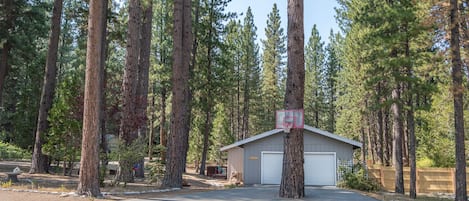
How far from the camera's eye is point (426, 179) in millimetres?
19078

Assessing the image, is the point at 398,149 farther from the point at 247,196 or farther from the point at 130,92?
the point at 130,92

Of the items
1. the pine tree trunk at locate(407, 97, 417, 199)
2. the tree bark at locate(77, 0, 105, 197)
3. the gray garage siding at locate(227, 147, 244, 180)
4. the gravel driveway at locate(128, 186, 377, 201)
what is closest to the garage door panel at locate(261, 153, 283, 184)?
the gray garage siding at locate(227, 147, 244, 180)

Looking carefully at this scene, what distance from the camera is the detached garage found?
1970 cm

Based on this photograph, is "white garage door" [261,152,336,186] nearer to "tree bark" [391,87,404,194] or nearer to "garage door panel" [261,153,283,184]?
"garage door panel" [261,153,283,184]

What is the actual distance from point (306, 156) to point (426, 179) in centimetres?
589

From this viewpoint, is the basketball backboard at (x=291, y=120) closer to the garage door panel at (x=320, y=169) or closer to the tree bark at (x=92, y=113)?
the tree bark at (x=92, y=113)

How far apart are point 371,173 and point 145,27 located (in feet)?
43.6

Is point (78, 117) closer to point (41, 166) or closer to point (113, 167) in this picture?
point (41, 166)

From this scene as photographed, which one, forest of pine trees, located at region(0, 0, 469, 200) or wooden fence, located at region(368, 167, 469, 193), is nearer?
forest of pine trees, located at region(0, 0, 469, 200)

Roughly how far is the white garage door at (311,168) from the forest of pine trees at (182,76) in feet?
12.8

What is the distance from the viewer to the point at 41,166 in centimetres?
1580

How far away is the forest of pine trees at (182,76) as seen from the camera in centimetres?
1277

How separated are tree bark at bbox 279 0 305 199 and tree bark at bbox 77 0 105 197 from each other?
4891 mm

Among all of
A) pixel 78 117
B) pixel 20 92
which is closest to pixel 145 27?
pixel 78 117
